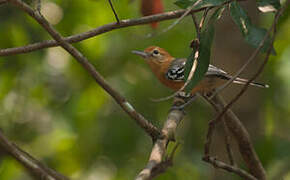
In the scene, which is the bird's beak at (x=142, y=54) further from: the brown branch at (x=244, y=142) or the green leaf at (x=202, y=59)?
the green leaf at (x=202, y=59)

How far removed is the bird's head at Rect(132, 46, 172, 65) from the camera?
208 inches

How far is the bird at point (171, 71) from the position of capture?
465 cm

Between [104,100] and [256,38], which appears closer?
[256,38]

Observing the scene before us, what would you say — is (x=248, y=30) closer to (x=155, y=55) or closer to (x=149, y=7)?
(x=149, y=7)

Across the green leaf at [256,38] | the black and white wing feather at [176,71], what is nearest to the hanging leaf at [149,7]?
the green leaf at [256,38]

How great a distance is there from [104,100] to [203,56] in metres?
3.06

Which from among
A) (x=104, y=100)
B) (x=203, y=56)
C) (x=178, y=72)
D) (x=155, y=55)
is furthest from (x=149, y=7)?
(x=104, y=100)

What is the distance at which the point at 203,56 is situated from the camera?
250 cm

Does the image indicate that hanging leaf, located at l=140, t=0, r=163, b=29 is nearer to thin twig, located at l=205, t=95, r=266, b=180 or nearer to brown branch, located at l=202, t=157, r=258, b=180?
thin twig, located at l=205, t=95, r=266, b=180

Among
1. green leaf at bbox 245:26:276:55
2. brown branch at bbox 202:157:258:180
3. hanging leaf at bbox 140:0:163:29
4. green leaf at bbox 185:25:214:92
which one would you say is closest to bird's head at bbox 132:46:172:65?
hanging leaf at bbox 140:0:163:29

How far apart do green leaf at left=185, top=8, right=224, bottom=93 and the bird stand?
2.03 metres

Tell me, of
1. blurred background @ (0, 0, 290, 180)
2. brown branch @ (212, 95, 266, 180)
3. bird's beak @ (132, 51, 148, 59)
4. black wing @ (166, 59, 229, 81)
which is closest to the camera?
brown branch @ (212, 95, 266, 180)

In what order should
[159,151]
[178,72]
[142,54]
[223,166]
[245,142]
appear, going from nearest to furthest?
[159,151] → [223,166] → [245,142] → [178,72] → [142,54]

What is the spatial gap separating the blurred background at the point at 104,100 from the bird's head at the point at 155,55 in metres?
0.12
